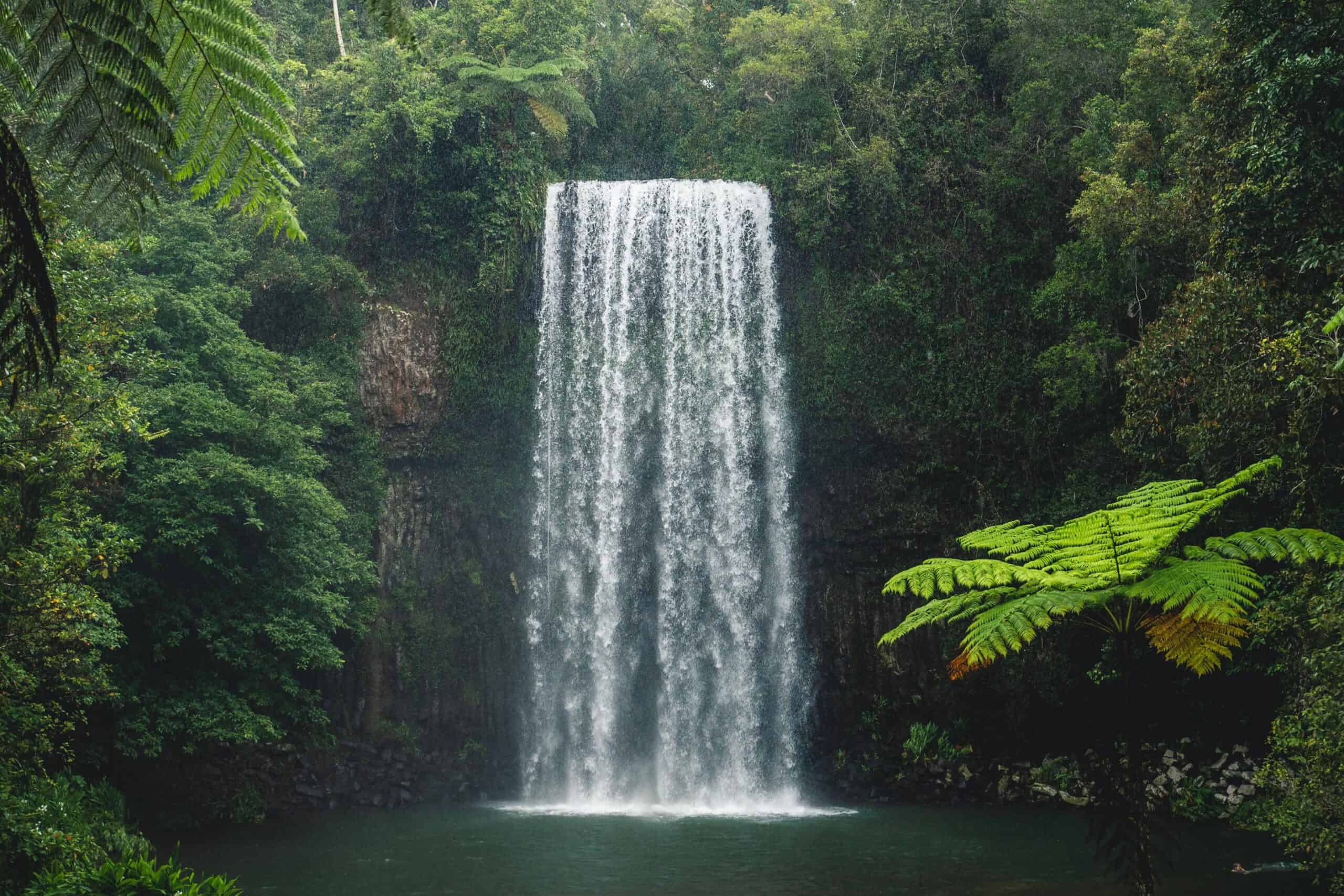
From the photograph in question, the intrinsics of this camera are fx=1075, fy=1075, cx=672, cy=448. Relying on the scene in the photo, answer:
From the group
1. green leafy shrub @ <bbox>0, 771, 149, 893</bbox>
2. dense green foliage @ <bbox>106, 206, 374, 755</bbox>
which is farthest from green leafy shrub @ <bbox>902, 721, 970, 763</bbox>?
green leafy shrub @ <bbox>0, 771, 149, 893</bbox>

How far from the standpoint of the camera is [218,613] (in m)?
16.8

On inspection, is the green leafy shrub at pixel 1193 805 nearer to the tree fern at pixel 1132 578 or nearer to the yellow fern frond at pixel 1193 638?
the tree fern at pixel 1132 578

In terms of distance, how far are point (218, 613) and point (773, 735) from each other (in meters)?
9.94

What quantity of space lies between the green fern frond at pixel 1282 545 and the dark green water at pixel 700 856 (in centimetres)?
693

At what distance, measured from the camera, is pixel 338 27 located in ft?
90.6

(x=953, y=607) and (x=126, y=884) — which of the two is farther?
(x=953, y=607)

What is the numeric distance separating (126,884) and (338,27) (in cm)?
2559

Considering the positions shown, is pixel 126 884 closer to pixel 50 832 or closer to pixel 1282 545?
pixel 50 832

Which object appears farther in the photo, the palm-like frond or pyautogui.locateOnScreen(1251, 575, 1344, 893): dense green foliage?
pyautogui.locateOnScreen(1251, 575, 1344, 893): dense green foliage

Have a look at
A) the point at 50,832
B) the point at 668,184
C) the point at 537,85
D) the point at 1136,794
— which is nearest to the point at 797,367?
the point at 668,184

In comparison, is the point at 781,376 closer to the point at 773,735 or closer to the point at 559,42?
the point at 773,735

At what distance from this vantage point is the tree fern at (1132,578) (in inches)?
236

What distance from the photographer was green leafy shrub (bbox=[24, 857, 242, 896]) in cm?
644

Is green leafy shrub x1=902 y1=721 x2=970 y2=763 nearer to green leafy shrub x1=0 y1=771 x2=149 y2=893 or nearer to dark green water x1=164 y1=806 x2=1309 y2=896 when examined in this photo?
dark green water x1=164 y1=806 x2=1309 y2=896
